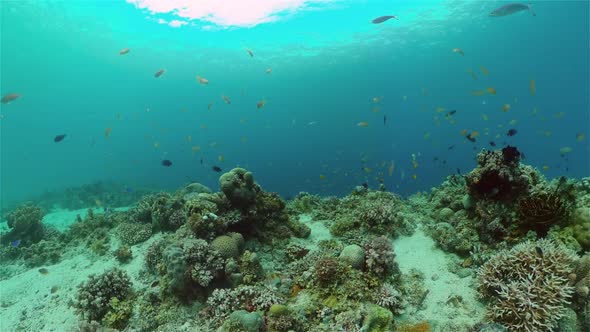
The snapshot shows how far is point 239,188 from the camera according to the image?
9203 millimetres

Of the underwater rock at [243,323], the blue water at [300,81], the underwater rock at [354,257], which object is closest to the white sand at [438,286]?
the underwater rock at [354,257]

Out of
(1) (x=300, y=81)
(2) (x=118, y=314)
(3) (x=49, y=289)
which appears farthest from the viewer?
→ (1) (x=300, y=81)

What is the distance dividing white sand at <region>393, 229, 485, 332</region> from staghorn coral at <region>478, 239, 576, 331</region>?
37cm

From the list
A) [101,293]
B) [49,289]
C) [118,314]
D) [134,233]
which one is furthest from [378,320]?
[49,289]

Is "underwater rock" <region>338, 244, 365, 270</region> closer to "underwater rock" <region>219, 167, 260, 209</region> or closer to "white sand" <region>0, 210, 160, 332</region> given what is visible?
"underwater rock" <region>219, 167, 260, 209</region>

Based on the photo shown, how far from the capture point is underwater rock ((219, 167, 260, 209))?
9.12 metres

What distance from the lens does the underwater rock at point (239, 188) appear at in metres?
9.12

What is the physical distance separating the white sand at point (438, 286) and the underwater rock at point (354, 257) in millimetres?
1306

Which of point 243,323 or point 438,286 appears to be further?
point 438,286

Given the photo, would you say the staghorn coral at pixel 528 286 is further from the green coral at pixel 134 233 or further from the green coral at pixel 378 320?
the green coral at pixel 134 233

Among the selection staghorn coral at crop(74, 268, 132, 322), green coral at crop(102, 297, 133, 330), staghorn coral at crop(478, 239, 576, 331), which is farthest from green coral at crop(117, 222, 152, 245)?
staghorn coral at crop(478, 239, 576, 331)

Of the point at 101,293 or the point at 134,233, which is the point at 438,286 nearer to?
the point at 101,293

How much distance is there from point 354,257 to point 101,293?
6.42 m

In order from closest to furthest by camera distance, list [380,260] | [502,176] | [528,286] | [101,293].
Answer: [528,286] → [380,260] → [101,293] → [502,176]
